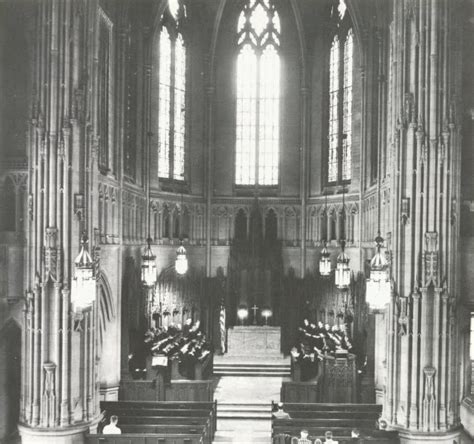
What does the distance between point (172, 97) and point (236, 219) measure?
6.95 m

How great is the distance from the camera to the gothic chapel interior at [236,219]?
1884 centimetres

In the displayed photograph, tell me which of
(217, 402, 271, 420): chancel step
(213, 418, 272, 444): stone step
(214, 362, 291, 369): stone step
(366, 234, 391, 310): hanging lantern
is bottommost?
(213, 418, 272, 444): stone step

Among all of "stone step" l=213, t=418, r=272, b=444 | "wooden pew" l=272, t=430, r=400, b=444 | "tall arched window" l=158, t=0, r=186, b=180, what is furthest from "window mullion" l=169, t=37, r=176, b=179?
"wooden pew" l=272, t=430, r=400, b=444

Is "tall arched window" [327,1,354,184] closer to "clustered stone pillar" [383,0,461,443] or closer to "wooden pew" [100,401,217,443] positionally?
"clustered stone pillar" [383,0,461,443]

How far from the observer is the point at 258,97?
35.6 metres

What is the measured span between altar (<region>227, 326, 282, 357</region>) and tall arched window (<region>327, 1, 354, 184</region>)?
8.26 metres

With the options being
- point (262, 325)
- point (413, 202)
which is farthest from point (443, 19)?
point (262, 325)

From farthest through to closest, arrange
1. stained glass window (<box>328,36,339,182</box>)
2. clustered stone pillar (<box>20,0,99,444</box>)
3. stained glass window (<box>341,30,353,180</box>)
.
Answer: stained glass window (<box>328,36,339,182</box>) < stained glass window (<box>341,30,353,180</box>) < clustered stone pillar (<box>20,0,99,444</box>)

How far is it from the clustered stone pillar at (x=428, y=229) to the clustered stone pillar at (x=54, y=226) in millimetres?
9152

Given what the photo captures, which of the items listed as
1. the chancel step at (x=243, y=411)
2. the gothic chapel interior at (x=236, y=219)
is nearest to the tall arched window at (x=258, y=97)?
the gothic chapel interior at (x=236, y=219)

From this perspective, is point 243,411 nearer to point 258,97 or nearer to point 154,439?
point 154,439

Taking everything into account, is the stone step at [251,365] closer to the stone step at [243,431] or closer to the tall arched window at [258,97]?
the stone step at [243,431]

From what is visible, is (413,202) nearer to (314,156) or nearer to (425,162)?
(425,162)

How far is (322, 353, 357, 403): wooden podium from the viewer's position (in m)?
24.2
